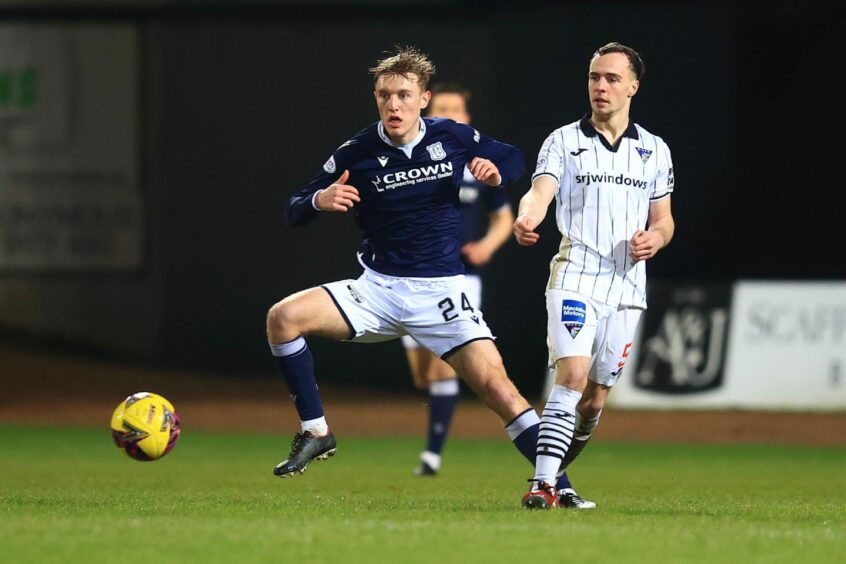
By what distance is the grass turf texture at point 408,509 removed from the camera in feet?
19.0

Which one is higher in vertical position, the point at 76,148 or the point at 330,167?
the point at 76,148

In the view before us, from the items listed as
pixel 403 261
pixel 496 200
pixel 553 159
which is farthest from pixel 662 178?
pixel 496 200

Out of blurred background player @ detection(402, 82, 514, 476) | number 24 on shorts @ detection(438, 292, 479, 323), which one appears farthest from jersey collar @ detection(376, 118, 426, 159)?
blurred background player @ detection(402, 82, 514, 476)

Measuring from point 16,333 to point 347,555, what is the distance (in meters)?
18.2

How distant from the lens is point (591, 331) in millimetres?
7398

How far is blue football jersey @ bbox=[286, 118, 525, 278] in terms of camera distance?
Answer: 7.82 metres

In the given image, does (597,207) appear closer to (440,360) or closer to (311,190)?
(311,190)

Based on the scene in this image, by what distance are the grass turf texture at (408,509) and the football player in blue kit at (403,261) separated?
2.01ft

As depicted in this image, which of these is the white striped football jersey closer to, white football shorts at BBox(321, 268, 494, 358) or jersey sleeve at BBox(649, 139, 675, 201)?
jersey sleeve at BBox(649, 139, 675, 201)

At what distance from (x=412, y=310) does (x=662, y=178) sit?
1426 mm

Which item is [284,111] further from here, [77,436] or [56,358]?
[77,436]

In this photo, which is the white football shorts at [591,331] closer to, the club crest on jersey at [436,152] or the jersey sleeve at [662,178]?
the jersey sleeve at [662,178]

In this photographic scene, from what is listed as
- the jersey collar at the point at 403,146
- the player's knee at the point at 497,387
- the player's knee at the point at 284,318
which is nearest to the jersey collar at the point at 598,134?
the jersey collar at the point at 403,146

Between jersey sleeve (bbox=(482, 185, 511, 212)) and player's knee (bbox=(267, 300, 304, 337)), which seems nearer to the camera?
player's knee (bbox=(267, 300, 304, 337))
